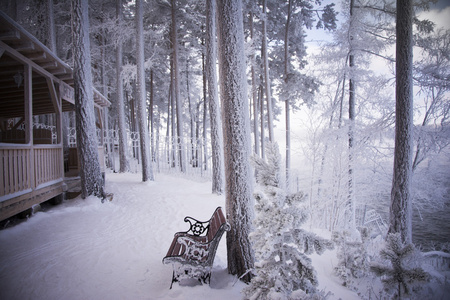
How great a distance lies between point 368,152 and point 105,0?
1080 centimetres

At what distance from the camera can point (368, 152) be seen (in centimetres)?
586

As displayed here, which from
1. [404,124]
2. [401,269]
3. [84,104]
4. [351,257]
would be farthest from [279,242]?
[84,104]

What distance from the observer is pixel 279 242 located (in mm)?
1738

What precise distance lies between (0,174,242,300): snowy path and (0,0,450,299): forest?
3.19ft

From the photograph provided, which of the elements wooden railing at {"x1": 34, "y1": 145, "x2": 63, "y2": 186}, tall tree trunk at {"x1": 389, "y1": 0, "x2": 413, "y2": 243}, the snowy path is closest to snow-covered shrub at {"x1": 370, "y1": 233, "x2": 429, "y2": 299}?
the snowy path

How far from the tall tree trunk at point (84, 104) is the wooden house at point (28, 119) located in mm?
421

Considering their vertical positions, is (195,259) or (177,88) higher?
(177,88)

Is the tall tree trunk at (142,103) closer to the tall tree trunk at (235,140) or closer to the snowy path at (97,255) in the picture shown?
the snowy path at (97,255)

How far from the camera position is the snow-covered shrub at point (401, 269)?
5.43 ft

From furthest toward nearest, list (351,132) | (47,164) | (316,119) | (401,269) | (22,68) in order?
(316,119)
(351,132)
(47,164)
(22,68)
(401,269)

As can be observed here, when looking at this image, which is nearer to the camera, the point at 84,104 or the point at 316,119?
the point at 84,104

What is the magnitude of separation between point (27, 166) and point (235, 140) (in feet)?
14.1

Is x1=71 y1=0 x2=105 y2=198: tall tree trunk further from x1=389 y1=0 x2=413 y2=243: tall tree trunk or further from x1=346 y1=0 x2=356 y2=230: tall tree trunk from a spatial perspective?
x1=346 y1=0 x2=356 y2=230: tall tree trunk

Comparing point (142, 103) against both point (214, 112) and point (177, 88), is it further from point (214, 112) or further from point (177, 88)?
point (214, 112)
